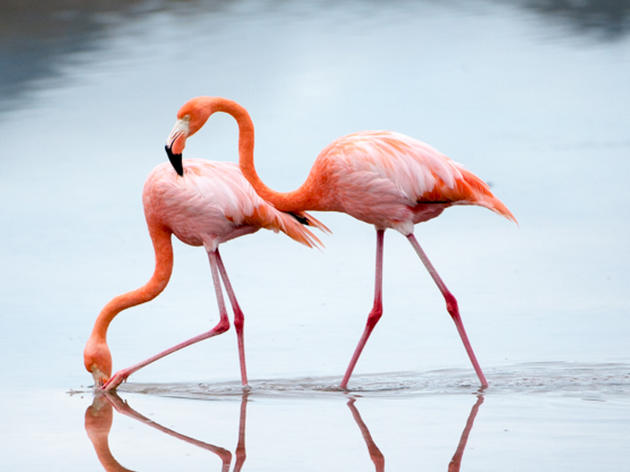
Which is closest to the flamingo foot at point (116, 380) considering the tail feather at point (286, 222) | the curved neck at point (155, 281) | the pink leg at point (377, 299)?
the curved neck at point (155, 281)

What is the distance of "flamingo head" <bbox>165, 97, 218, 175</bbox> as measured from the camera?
641cm

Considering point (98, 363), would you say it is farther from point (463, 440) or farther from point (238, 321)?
point (463, 440)

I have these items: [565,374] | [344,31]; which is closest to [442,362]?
[565,374]

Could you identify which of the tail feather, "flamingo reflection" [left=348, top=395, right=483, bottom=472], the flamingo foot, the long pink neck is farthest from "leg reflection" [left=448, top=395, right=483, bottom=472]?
the flamingo foot

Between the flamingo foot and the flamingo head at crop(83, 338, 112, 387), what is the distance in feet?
0.23

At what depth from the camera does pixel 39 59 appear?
14422 mm

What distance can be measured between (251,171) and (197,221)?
0.55m

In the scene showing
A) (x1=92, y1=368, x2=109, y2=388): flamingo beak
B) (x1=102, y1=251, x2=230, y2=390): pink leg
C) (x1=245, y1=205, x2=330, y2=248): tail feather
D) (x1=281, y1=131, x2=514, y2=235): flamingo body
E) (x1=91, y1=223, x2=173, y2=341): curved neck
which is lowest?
(x1=92, y1=368, x2=109, y2=388): flamingo beak

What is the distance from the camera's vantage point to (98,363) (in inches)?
266

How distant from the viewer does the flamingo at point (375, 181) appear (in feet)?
21.2

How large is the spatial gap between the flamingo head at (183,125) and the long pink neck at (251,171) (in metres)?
0.09

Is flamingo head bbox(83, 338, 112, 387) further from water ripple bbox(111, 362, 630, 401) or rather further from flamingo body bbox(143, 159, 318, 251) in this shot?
flamingo body bbox(143, 159, 318, 251)

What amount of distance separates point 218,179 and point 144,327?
1195 mm

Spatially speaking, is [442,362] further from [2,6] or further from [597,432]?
[2,6]
